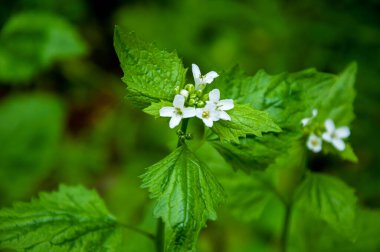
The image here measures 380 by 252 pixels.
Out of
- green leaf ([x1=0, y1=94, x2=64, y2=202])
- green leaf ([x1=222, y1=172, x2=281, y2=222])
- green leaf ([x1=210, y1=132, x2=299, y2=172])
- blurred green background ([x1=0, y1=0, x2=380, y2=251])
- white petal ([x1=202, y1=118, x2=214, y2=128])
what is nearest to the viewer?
white petal ([x1=202, y1=118, x2=214, y2=128])

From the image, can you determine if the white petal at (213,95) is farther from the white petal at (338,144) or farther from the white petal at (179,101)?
the white petal at (338,144)

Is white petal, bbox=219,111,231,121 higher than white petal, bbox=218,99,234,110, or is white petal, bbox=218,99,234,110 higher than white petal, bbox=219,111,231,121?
white petal, bbox=218,99,234,110

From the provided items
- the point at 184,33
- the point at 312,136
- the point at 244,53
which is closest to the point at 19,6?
the point at 184,33

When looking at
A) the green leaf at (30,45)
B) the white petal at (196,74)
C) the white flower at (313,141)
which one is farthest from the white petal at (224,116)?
the green leaf at (30,45)

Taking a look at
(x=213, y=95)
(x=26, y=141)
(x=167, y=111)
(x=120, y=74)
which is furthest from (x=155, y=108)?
(x=120, y=74)

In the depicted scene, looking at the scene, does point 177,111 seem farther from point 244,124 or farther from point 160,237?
point 160,237

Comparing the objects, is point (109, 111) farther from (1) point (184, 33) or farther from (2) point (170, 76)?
(2) point (170, 76)

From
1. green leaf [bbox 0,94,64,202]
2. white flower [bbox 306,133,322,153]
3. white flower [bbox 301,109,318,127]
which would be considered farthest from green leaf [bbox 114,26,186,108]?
green leaf [bbox 0,94,64,202]

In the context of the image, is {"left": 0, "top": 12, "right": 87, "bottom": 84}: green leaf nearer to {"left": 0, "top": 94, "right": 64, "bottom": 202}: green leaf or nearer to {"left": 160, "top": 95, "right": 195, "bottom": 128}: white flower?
{"left": 0, "top": 94, "right": 64, "bottom": 202}: green leaf
